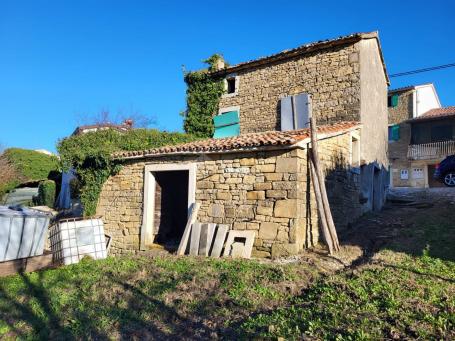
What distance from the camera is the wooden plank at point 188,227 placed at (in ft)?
27.1

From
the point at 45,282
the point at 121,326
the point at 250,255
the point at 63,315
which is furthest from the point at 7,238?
the point at 250,255

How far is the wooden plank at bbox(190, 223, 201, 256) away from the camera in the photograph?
26.4 ft

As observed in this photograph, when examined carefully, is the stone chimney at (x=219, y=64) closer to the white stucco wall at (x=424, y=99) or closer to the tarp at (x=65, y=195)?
the tarp at (x=65, y=195)

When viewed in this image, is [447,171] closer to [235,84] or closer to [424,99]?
[235,84]

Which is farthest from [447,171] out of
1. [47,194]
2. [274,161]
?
[47,194]

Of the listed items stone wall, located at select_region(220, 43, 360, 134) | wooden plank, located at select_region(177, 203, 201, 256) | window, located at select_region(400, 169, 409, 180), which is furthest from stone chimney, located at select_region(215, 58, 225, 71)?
window, located at select_region(400, 169, 409, 180)

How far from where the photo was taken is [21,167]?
21.5m

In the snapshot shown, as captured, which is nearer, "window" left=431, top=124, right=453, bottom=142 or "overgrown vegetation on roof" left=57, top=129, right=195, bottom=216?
"overgrown vegetation on roof" left=57, top=129, right=195, bottom=216

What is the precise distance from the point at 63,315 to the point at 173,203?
6.49 meters

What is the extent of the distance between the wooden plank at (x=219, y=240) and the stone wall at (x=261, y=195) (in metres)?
0.29

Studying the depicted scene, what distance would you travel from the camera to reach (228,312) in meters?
4.46

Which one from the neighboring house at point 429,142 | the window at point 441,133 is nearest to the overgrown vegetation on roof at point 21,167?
the neighboring house at point 429,142

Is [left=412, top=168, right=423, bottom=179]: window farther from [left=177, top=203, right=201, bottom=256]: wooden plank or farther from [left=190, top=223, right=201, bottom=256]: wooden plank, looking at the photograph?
[left=190, top=223, right=201, bottom=256]: wooden plank

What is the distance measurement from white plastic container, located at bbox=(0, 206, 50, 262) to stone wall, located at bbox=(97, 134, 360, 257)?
273 cm
